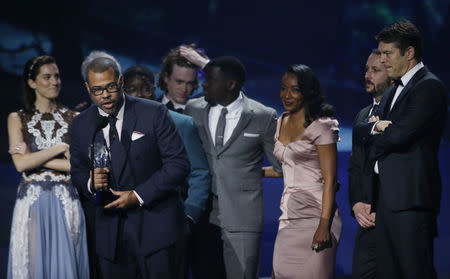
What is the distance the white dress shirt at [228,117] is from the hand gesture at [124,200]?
1.12 metres

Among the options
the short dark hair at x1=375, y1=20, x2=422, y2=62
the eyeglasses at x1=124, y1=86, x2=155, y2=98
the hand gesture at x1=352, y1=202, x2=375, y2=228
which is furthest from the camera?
the eyeglasses at x1=124, y1=86, x2=155, y2=98

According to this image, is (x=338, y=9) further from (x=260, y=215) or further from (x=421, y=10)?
(x=260, y=215)

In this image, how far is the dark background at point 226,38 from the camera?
608 cm

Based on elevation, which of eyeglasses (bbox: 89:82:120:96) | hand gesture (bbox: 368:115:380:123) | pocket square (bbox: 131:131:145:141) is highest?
eyeglasses (bbox: 89:82:120:96)

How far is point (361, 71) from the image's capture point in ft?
20.5

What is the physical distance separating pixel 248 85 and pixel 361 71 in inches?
46.3

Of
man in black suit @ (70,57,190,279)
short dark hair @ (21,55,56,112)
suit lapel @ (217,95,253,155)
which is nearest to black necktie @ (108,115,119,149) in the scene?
man in black suit @ (70,57,190,279)

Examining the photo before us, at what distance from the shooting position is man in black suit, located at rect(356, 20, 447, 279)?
289 centimetres

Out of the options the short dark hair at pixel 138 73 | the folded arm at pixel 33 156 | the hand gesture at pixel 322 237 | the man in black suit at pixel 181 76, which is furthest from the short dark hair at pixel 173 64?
the hand gesture at pixel 322 237

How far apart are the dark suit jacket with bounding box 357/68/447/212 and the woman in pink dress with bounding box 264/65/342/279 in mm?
516

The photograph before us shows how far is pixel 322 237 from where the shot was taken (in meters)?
3.49

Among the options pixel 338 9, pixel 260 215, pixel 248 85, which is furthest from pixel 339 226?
pixel 338 9

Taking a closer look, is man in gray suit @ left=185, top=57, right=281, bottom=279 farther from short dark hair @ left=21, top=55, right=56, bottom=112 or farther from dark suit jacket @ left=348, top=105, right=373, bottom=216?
short dark hair @ left=21, top=55, right=56, bottom=112

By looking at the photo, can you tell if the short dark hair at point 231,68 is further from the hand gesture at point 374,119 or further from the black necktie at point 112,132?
the black necktie at point 112,132
